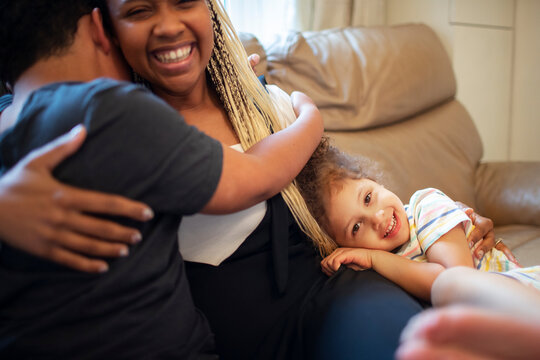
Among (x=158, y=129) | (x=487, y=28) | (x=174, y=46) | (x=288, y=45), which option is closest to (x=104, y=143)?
(x=158, y=129)

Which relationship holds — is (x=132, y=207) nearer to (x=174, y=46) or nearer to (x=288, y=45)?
(x=174, y=46)

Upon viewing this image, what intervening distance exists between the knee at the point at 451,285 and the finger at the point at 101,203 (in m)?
0.49

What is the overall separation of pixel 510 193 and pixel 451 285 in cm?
119

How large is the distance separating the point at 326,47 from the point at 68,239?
137 centimetres

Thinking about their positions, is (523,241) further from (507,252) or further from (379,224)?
(379,224)

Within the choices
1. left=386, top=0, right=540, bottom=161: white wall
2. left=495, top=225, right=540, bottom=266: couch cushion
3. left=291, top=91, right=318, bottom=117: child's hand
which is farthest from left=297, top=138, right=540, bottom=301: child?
left=386, top=0, right=540, bottom=161: white wall

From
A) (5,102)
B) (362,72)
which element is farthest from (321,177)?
(362,72)

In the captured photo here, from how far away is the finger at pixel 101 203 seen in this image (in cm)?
54

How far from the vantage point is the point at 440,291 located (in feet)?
2.45

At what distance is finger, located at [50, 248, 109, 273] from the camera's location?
0.55m

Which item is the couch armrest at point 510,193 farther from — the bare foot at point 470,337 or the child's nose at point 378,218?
the bare foot at point 470,337

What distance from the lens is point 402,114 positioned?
1.79 meters

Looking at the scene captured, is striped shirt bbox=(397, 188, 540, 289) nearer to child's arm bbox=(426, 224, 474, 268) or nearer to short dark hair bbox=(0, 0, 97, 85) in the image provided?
child's arm bbox=(426, 224, 474, 268)

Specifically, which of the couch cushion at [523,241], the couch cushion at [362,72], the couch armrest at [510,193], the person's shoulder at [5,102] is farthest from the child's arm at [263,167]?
the couch armrest at [510,193]
